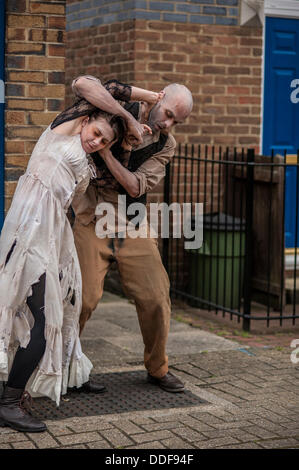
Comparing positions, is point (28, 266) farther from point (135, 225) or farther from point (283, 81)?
point (283, 81)

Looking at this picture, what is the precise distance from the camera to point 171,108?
4836 mm

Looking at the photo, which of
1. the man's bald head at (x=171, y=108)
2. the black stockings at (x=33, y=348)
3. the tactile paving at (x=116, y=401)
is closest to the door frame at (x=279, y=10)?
the man's bald head at (x=171, y=108)

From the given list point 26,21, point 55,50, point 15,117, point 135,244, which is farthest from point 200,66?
point 135,244

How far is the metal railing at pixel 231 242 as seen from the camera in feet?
25.0

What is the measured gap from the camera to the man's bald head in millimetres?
4820

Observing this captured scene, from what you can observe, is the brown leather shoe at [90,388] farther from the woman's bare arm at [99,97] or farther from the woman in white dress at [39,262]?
the woman's bare arm at [99,97]

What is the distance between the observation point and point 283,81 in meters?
8.87

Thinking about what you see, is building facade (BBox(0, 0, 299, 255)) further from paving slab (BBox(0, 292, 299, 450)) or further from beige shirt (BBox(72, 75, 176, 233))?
beige shirt (BBox(72, 75, 176, 233))

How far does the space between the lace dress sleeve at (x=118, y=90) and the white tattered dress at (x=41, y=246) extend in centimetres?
34

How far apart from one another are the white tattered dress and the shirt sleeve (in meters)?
0.44

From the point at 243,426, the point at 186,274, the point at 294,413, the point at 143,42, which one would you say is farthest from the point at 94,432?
the point at 143,42

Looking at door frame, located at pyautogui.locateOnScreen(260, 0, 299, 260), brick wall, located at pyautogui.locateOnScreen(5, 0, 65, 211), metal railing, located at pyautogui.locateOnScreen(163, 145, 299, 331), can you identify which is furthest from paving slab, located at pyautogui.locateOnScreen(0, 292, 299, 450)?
door frame, located at pyautogui.locateOnScreen(260, 0, 299, 260)

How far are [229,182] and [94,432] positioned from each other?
15.0 ft

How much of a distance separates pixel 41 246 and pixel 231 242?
11.8ft
